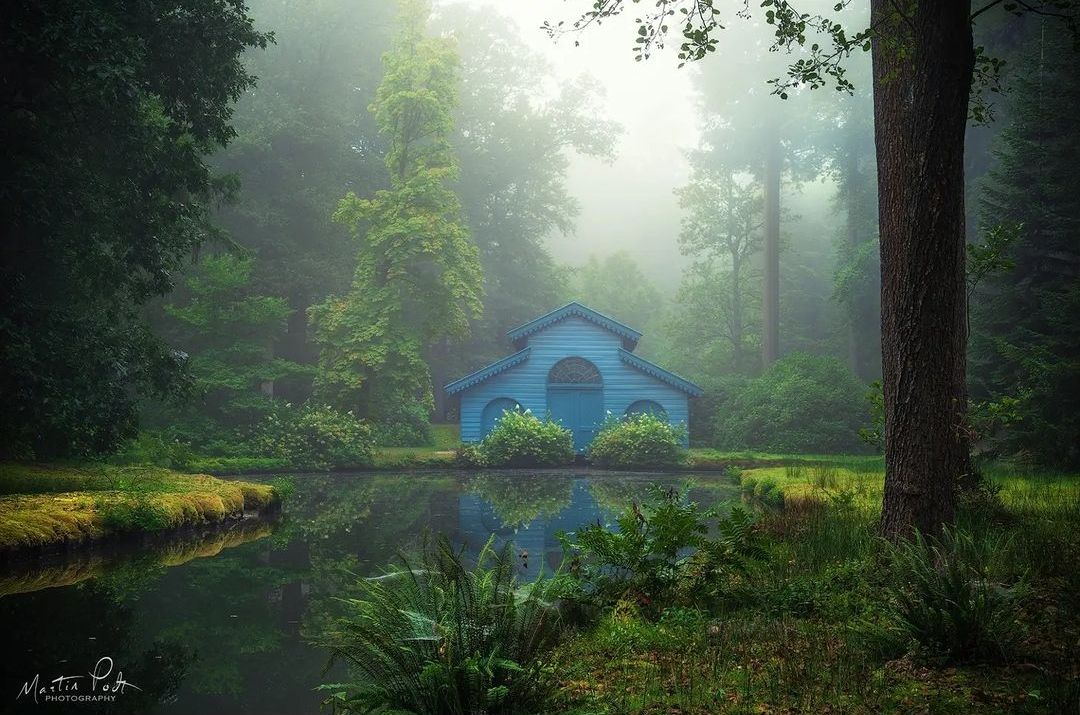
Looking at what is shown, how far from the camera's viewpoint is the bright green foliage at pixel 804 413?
3155cm

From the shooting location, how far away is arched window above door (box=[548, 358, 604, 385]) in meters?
34.3

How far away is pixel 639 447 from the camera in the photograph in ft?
96.7

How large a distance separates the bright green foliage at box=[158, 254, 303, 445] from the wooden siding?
7444 mm

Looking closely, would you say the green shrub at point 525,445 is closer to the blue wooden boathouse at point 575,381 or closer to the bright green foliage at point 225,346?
the blue wooden boathouse at point 575,381

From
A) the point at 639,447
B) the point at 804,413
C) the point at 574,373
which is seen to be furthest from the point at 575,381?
the point at 804,413

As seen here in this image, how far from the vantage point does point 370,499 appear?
63.2 feet

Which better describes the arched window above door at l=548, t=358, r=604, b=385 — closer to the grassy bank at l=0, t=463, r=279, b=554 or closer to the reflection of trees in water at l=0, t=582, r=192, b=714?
the grassy bank at l=0, t=463, r=279, b=554

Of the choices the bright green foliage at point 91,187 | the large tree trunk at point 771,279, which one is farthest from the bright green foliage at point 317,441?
the large tree trunk at point 771,279

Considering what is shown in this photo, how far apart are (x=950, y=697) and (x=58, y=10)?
1568 cm

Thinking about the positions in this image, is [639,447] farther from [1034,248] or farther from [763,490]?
[1034,248]

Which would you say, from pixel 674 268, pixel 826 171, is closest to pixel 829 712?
pixel 826 171

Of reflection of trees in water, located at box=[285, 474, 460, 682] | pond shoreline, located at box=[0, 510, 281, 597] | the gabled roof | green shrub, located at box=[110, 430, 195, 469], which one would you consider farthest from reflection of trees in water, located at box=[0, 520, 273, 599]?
the gabled roof

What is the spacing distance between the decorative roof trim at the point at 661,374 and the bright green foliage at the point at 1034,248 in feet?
47.2

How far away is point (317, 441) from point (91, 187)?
14423 millimetres
